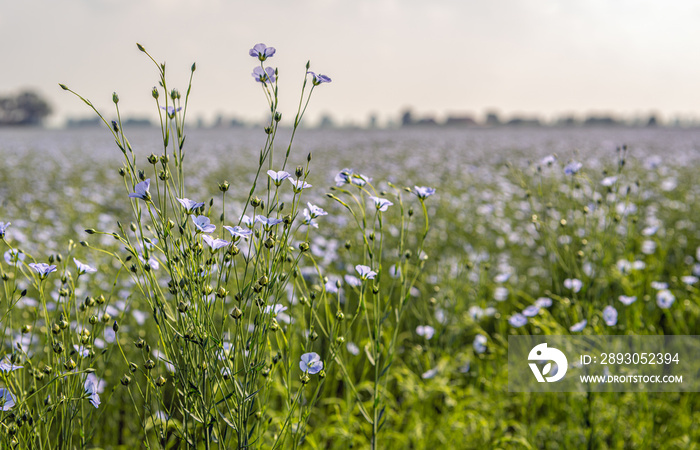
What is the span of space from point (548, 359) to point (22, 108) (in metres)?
59.4

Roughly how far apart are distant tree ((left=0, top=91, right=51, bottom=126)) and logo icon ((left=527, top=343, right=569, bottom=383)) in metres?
58.5

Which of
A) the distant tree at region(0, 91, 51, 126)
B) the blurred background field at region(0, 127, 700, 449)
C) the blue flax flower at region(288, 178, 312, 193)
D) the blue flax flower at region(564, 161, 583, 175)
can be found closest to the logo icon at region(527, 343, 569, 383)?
the blurred background field at region(0, 127, 700, 449)

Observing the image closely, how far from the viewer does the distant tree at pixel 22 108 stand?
163 feet

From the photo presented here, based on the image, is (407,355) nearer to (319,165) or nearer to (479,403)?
(479,403)

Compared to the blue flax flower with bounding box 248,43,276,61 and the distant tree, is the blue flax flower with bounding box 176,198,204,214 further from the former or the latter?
the distant tree

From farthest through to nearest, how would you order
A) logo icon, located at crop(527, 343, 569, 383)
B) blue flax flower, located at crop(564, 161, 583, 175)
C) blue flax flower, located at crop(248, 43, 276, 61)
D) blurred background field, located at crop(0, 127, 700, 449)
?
logo icon, located at crop(527, 343, 569, 383) → blurred background field, located at crop(0, 127, 700, 449) → blue flax flower, located at crop(564, 161, 583, 175) → blue flax flower, located at crop(248, 43, 276, 61)

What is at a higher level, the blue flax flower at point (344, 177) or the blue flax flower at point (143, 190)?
the blue flax flower at point (344, 177)

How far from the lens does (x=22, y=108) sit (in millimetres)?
49875

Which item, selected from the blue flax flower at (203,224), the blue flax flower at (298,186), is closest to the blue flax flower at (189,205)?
the blue flax flower at (203,224)

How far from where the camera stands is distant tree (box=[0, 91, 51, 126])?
49.7 m

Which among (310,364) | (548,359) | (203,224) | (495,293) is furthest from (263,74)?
(495,293)

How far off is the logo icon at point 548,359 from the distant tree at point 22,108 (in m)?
58.5

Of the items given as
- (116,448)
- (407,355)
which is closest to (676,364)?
(407,355)

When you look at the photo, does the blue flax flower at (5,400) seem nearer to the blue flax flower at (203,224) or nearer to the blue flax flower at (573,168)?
the blue flax flower at (203,224)
